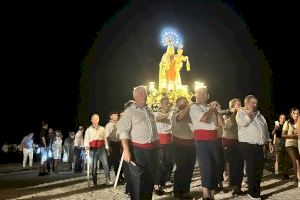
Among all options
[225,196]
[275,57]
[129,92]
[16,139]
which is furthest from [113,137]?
[129,92]

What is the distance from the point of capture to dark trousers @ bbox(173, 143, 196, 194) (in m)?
8.70

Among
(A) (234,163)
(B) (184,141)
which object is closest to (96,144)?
(B) (184,141)

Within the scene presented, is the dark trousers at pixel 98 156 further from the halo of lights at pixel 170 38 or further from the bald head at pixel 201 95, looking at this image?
the halo of lights at pixel 170 38

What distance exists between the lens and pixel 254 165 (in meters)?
8.52

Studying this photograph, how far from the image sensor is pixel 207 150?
25.3 feet

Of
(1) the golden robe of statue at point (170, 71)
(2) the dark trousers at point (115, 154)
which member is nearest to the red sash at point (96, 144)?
(2) the dark trousers at point (115, 154)

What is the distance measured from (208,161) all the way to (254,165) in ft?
4.22

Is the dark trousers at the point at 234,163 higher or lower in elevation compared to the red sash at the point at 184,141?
lower

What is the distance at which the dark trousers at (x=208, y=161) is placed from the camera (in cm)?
766

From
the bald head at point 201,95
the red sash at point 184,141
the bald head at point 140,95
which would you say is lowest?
the red sash at point 184,141

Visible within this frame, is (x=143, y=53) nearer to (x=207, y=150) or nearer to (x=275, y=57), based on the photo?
(x=275, y=57)

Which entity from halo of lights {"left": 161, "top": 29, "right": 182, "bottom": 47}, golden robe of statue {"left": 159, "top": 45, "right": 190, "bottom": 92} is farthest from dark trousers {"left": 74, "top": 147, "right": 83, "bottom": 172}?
halo of lights {"left": 161, "top": 29, "right": 182, "bottom": 47}

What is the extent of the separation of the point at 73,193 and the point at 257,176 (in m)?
4.06

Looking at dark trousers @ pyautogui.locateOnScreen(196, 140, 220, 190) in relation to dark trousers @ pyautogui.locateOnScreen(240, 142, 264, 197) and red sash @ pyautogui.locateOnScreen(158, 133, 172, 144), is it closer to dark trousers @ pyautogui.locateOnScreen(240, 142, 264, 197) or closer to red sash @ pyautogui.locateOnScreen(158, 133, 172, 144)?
dark trousers @ pyautogui.locateOnScreen(240, 142, 264, 197)
